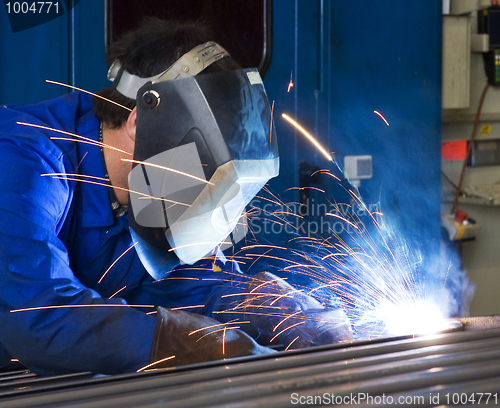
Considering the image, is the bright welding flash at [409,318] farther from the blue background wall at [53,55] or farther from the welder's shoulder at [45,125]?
the blue background wall at [53,55]

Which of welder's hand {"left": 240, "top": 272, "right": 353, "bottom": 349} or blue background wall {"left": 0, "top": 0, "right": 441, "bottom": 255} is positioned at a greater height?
blue background wall {"left": 0, "top": 0, "right": 441, "bottom": 255}

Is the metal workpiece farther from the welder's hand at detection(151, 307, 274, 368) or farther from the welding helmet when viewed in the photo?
the welding helmet

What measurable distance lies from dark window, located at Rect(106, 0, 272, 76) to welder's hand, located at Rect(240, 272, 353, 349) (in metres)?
1.15

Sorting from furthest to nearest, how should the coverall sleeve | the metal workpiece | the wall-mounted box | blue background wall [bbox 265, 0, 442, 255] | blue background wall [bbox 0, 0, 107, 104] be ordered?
the wall-mounted box
blue background wall [bbox 265, 0, 442, 255]
blue background wall [bbox 0, 0, 107, 104]
the coverall sleeve
the metal workpiece

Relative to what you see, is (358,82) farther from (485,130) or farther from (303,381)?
(303,381)

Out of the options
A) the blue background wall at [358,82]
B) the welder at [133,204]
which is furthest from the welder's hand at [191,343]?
the blue background wall at [358,82]

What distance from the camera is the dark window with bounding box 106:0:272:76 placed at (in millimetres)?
2234

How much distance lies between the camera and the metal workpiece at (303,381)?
2.57ft

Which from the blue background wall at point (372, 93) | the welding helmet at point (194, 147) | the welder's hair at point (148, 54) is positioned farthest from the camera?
the blue background wall at point (372, 93)

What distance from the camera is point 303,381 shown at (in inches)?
33.0

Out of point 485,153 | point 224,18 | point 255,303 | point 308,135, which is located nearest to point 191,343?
point 255,303

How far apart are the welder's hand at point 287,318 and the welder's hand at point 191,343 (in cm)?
15

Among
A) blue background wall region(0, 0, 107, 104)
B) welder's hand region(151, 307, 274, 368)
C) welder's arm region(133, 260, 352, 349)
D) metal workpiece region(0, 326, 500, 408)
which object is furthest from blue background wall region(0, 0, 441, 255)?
metal workpiece region(0, 326, 500, 408)

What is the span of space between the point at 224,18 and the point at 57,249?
1479 millimetres
